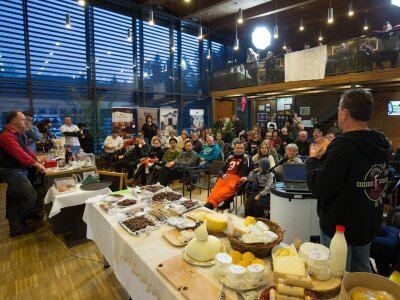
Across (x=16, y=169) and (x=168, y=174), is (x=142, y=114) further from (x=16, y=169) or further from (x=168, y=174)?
(x=16, y=169)

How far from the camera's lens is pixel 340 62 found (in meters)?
7.41

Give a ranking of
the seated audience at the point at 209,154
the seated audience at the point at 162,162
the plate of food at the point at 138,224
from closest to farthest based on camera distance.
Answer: the plate of food at the point at 138,224 → the seated audience at the point at 162,162 → the seated audience at the point at 209,154

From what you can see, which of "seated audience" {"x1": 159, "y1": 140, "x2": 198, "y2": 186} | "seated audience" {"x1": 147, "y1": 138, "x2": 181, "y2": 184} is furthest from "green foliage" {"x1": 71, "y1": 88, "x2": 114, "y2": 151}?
"seated audience" {"x1": 159, "y1": 140, "x2": 198, "y2": 186}

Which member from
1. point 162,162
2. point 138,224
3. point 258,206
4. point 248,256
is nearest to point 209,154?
point 162,162

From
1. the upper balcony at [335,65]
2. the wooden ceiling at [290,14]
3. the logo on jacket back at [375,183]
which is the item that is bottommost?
the logo on jacket back at [375,183]

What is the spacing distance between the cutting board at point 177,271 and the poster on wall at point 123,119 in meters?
6.69

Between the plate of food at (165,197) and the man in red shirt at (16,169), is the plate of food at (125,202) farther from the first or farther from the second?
the man in red shirt at (16,169)

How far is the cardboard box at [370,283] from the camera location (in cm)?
91

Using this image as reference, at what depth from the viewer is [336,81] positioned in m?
7.44

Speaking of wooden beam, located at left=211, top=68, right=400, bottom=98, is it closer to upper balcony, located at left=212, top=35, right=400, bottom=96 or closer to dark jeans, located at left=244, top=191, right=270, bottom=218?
upper balcony, located at left=212, top=35, right=400, bottom=96

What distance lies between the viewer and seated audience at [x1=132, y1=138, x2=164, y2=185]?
5379 mm

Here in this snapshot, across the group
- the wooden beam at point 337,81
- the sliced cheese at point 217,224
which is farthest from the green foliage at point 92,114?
the sliced cheese at point 217,224

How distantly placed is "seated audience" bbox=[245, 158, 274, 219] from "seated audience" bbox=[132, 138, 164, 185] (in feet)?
8.07

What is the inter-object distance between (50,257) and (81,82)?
6.07 metres
